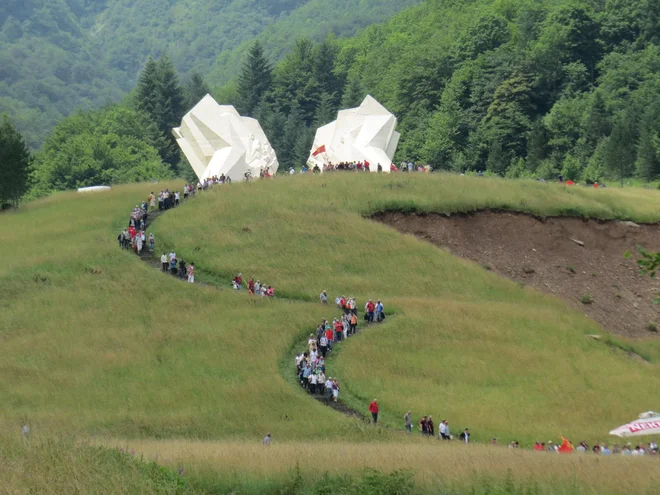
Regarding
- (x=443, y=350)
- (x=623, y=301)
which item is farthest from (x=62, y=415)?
(x=623, y=301)

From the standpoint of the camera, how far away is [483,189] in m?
59.4

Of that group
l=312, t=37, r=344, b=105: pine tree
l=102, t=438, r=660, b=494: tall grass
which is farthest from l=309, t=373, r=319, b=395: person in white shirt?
l=312, t=37, r=344, b=105: pine tree

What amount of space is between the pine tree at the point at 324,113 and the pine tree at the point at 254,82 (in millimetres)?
8898

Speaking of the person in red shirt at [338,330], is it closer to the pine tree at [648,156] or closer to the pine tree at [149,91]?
the pine tree at [648,156]

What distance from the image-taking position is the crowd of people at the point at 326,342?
36.6 m

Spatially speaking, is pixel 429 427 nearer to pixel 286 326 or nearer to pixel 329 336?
pixel 329 336

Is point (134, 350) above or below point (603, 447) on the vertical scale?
above

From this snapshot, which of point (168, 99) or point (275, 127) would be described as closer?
point (275, 127)

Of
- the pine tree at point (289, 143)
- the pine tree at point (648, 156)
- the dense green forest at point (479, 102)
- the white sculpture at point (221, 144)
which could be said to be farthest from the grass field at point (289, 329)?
the pine tree at point (289, 143)

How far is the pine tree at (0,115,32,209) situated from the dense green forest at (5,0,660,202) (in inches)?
1548

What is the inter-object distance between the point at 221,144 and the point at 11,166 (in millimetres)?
11372

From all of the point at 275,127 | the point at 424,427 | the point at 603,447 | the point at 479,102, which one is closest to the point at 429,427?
the point at 424,427

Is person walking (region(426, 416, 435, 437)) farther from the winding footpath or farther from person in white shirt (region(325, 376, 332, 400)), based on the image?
person in white shirt (region(325, 376, 332, 400))

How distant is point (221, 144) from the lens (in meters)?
65.2
